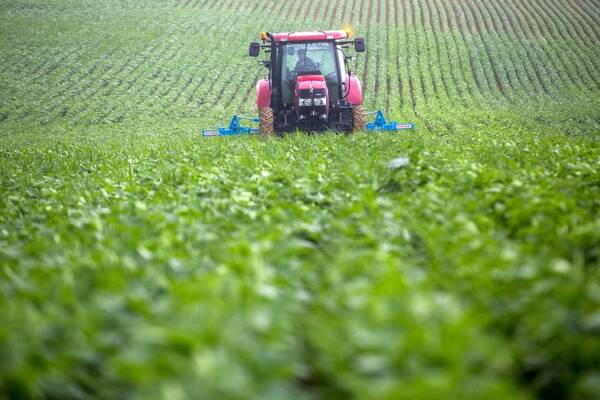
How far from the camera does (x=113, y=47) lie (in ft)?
102

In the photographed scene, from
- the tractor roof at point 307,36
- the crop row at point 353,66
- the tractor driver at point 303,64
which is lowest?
the crop row at point 353,66

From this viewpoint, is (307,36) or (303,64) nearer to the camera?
(307,36)

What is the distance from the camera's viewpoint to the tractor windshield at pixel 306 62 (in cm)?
1284

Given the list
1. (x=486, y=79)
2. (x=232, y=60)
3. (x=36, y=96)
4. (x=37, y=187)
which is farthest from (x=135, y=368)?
(x=232, y=60)

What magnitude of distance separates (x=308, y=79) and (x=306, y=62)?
62 cm

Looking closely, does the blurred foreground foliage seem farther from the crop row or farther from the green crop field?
the crop row

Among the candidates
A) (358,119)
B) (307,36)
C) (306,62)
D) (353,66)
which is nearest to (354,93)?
(358,119)

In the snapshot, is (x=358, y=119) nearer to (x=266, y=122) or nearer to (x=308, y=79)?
(x=308, y=79)

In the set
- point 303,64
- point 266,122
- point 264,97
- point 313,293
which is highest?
point 303,64

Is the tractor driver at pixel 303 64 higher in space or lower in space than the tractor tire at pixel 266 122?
higher

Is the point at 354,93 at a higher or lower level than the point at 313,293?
lower

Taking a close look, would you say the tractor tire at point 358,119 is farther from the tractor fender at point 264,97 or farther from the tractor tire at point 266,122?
A: the tractor fender at point 264,97

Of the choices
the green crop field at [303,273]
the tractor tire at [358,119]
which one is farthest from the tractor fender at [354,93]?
the green crop field at [303,273]

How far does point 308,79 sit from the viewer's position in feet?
40.9
